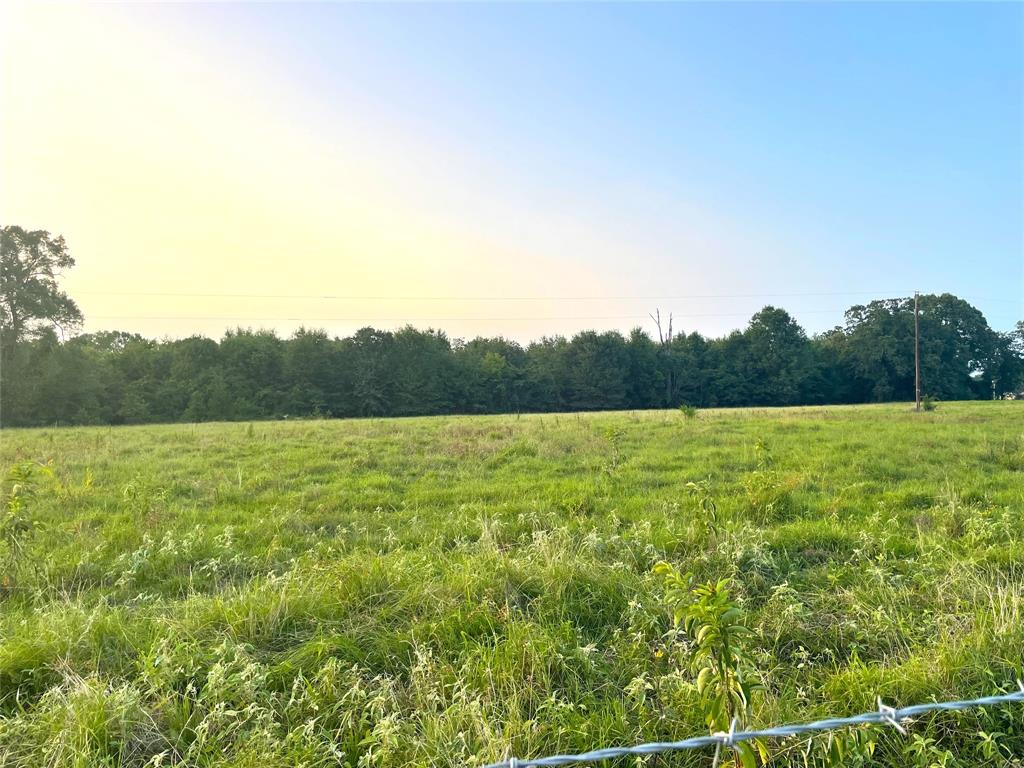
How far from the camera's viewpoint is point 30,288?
4156 centimetres

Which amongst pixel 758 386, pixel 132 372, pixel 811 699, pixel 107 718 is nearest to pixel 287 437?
pixel 107 718

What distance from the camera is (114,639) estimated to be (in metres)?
3.65

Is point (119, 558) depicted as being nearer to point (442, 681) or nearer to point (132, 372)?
point (442, 681)

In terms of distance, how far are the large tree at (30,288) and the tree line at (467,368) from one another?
12 centimetres

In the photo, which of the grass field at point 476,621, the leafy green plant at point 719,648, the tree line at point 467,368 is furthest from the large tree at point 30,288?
the leafy green plant at point 719,648

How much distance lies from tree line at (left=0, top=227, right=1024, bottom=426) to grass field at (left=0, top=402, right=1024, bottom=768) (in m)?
47.0

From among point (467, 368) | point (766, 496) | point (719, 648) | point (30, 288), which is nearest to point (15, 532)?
point (719, 648)

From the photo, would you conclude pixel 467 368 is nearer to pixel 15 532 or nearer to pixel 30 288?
pixel 30 288

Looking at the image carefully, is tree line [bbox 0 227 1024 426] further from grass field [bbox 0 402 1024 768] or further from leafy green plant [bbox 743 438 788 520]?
leafy green plant [bbox 743 438 788 520]

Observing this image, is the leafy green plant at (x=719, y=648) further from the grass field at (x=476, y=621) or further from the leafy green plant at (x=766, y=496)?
the leafy green plant at (x=766, y=496)

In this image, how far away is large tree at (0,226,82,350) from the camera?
40875mm

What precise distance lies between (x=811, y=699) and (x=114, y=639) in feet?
15.1

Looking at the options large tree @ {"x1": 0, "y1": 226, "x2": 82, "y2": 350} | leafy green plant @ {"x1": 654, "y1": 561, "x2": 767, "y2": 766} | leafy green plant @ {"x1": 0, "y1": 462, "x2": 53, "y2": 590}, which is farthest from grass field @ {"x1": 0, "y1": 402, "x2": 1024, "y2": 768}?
large tree @ {"x1": 0, "y1": 226, "x2": 82, "y2": 350}

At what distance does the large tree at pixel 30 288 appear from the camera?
40875 millimetres
